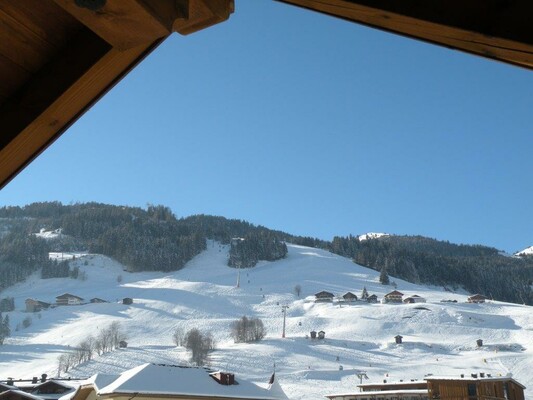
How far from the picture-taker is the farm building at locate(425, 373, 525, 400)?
34.3 metres

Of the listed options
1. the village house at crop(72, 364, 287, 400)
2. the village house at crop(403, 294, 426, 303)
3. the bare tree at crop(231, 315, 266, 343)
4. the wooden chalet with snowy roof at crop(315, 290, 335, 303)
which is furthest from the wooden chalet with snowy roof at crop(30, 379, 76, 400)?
the village house at crop(403, 294, 426, 303)

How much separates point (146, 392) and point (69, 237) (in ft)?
569

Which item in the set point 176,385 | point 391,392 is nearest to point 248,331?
point 391,392

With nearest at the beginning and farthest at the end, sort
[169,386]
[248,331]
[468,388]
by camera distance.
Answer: [169,386], [468,388], [248,331]

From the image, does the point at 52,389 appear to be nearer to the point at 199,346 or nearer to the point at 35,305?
the point at 199,346

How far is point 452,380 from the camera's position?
35062mm

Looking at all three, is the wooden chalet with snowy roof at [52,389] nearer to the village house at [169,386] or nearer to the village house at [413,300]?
the village house at [169,386]

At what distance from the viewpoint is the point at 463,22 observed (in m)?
1.21

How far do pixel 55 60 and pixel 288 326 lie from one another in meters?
88.5

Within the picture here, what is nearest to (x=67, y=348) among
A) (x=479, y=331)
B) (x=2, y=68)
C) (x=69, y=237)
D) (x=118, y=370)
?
(x=118, y=370)

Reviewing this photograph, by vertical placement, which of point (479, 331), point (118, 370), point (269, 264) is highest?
point (269, 264)

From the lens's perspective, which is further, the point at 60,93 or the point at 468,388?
the point at 468,388

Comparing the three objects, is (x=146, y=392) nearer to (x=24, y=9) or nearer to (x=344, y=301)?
(x=24, y=9)

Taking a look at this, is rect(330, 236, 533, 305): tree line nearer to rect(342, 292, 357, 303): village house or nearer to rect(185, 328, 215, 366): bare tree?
rect(342, 292, 357, 303): village house
